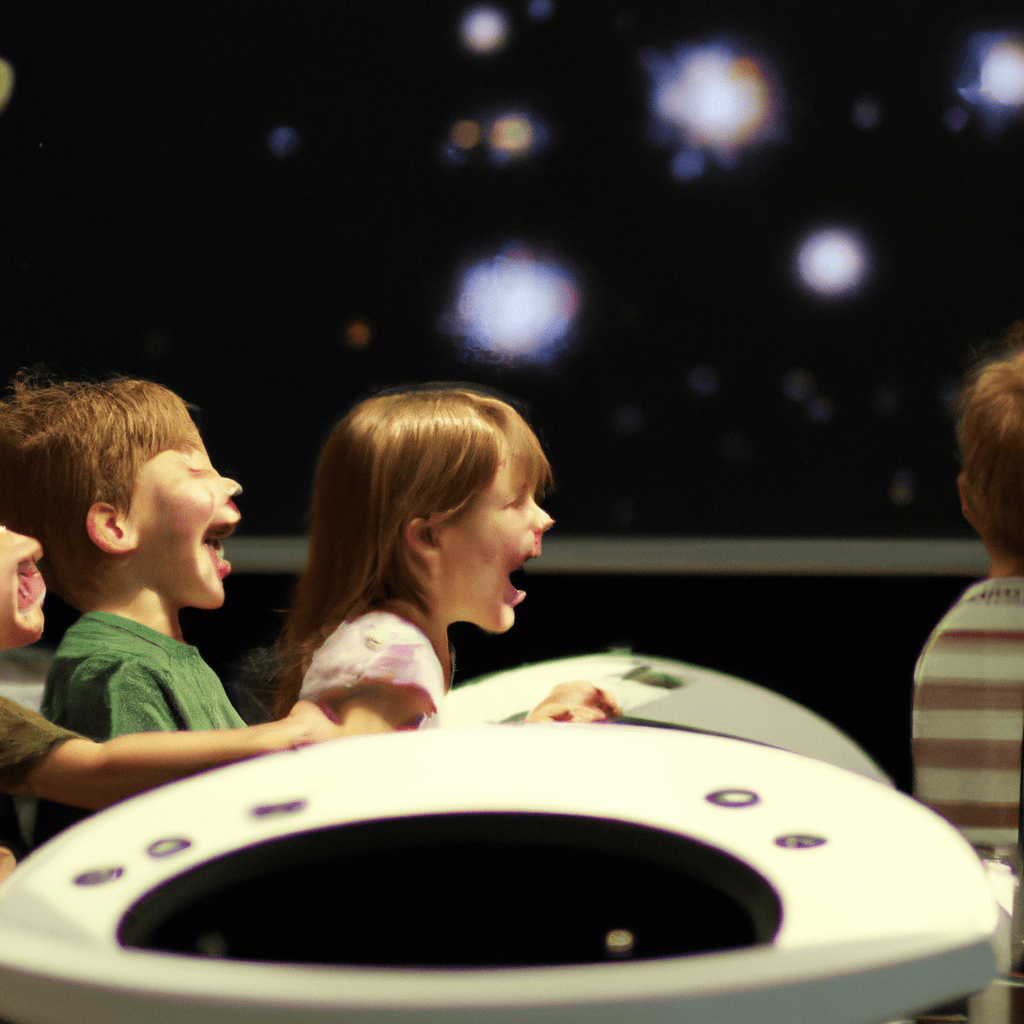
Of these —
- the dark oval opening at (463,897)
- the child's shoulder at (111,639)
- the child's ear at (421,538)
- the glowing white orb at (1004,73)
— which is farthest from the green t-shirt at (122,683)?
the glowing white orb at (1004,73)

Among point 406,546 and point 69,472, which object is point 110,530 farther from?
point 406,546

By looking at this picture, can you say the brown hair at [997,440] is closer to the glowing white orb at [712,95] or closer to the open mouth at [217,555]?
the glowing white orb at [712,95]

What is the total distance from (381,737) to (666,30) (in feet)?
2.04

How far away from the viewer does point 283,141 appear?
0.90m

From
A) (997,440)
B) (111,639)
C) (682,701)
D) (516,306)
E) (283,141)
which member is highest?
(283,141)

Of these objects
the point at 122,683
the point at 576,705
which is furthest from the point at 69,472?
the point at 576,705

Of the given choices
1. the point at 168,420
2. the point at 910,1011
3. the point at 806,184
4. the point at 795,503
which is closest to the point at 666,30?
the point at 806,184

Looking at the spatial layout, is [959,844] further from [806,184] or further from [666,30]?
[666,30]

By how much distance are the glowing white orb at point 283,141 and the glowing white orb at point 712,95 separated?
0.29m

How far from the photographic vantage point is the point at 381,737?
61cm

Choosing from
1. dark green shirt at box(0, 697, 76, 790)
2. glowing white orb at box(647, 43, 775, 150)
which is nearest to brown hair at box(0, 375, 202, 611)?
dark green shirt at box(0, 697, 76, 790)

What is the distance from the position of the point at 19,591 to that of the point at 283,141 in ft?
1.34

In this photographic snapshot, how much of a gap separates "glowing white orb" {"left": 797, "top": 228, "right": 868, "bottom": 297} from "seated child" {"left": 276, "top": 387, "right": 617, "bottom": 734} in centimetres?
25

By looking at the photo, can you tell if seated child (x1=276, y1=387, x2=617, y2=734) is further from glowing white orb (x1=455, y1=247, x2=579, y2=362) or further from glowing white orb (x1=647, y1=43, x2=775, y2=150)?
glowing white orb (x1=647, y1=43, x2=775, y2=150)
